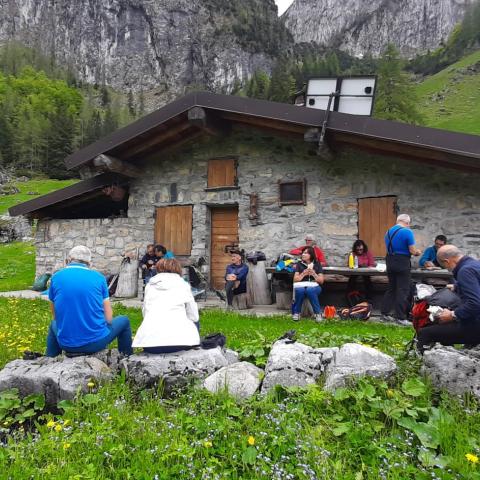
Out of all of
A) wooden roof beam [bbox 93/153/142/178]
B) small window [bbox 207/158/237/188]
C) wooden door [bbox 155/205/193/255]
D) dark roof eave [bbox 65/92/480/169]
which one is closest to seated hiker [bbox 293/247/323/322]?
dark roof eave [bbox 65/92/480/169]

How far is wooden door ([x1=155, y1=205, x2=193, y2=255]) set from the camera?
9836 mm

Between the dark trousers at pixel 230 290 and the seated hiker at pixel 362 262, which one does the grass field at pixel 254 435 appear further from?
the dark trousers at pixel 230 290

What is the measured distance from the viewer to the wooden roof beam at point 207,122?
857cm

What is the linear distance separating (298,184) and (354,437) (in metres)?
6.79

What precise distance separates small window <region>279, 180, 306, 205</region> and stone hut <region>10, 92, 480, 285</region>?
22 millimetres

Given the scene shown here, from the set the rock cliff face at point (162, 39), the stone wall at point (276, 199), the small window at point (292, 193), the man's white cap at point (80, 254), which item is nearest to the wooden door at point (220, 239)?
the stone wall at point (276, 199)

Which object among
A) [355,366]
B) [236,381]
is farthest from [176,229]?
[355,366]

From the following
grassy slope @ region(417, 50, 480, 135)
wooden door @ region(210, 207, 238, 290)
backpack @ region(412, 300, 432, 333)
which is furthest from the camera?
grassy slope @ region(417, 50, 480, 135)

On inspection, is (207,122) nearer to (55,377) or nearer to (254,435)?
(55,377)

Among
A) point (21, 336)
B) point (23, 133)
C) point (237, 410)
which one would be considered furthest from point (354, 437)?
point (23, 133)

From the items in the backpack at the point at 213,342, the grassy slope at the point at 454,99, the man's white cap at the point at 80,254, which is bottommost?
the backpack at the point at 213,342

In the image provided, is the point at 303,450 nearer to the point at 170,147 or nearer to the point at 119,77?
the point at 170,147

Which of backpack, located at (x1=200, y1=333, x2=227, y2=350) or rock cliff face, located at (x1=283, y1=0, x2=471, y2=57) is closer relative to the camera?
backpack, located at (x1=200, y1=333, x2=227, y2=350)

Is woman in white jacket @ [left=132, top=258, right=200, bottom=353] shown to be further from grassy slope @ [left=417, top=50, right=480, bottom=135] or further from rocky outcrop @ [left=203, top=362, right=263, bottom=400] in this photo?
grassy slope @ [left=417, top=50, right=480, bottom=135]
